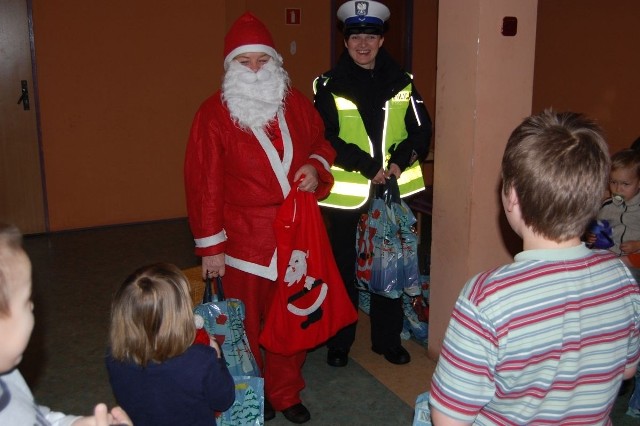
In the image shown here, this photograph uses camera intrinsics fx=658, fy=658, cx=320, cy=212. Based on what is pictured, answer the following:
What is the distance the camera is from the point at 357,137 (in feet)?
11.3

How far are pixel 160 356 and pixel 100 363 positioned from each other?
2002 mm

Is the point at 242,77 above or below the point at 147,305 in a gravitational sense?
above

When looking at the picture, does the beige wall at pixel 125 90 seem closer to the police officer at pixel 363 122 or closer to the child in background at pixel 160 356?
the police officer at pixel 363 122

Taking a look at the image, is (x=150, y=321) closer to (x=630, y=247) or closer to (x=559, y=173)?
(x=559, y=173)

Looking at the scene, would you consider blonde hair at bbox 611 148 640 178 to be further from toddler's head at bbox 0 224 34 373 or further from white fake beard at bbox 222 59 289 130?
toddler's head at bbox 0 224 34 373

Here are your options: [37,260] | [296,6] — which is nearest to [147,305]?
[37,260]

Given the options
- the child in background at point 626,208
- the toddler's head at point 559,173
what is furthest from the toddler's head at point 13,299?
the child in background at point 626,208

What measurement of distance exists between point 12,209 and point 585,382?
5728 millimetres

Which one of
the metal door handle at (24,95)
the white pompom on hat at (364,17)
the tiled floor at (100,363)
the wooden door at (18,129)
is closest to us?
the tiled floor at (100,363)

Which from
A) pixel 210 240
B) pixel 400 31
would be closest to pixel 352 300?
pixel 210 240

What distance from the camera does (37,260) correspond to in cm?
548

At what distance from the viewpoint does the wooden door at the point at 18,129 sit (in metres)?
5.77

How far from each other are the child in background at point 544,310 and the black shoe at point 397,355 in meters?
2.26

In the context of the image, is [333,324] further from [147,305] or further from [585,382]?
[585,382]
